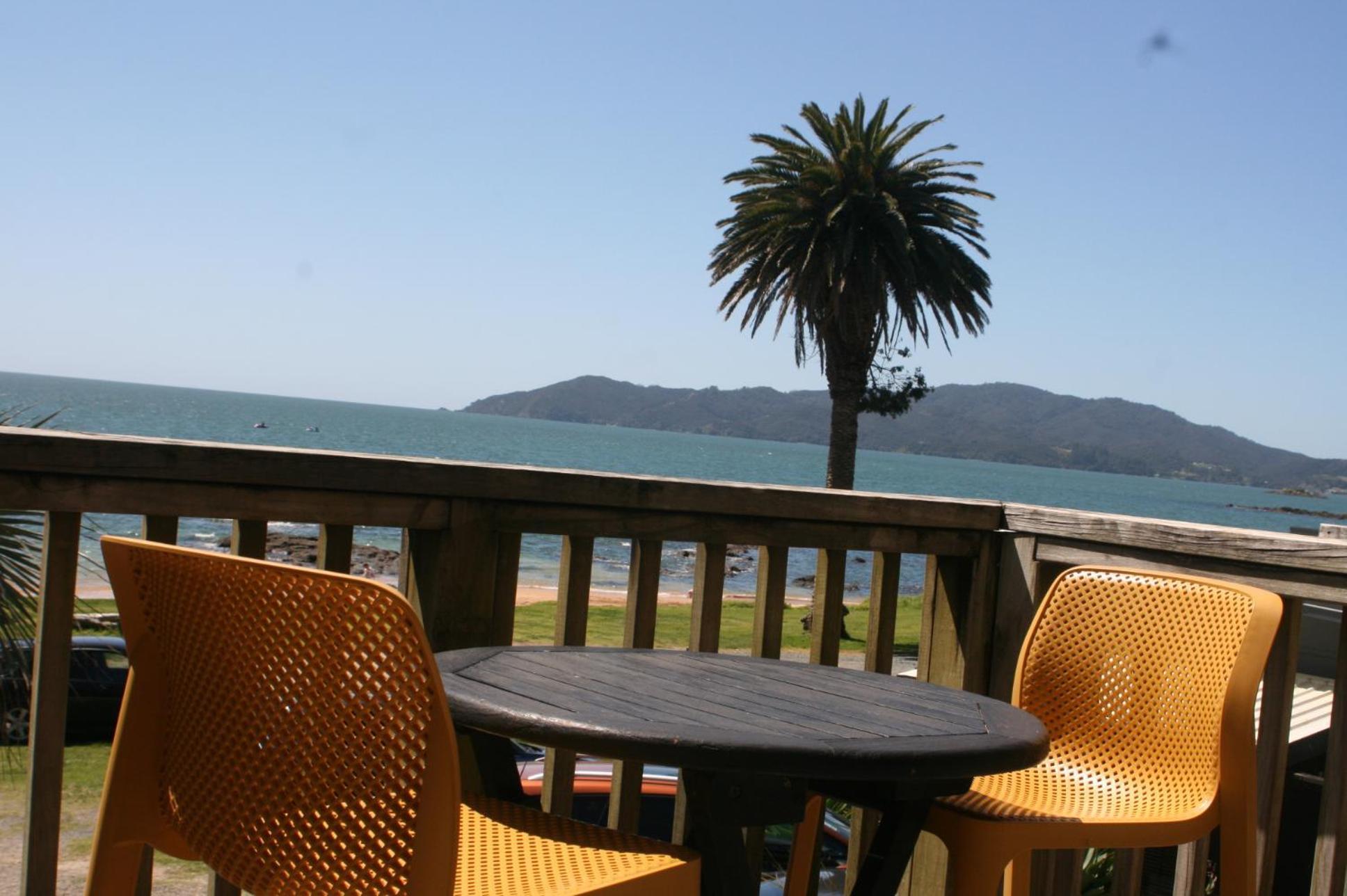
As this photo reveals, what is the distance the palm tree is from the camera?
21.3 metres

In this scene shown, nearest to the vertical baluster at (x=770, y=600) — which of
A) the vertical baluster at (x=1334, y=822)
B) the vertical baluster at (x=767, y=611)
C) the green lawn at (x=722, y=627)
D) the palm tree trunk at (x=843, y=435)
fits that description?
the vertical baluster at (x=767, y=611)

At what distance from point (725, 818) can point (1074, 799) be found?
80 centimetres

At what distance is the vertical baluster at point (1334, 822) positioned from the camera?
83.4 inches

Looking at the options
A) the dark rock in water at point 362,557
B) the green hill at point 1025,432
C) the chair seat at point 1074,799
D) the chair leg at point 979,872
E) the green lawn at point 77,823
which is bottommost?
the dark rock in water at point 362,557

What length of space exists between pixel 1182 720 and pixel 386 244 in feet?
348

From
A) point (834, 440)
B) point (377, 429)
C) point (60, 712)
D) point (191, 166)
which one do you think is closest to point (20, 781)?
point (60, 712)

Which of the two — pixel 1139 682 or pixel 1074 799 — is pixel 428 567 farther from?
pixel 1139 682

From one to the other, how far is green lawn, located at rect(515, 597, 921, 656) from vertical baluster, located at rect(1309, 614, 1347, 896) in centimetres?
1356

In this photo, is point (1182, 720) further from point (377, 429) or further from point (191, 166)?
point (377, 429)

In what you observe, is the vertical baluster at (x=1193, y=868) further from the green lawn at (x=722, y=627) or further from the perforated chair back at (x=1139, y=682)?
the green lawn at (x=722, y=627)

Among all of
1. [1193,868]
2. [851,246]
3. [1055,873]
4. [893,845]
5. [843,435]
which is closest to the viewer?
[893,845]

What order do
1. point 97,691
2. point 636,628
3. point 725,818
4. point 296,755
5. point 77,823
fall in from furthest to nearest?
point 97,691 → point 77,823 → point 636,628 → point 725,818 → point 296,755

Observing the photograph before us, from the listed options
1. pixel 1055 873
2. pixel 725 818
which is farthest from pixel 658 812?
pixel 725 818

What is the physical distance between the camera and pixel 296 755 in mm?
1261
